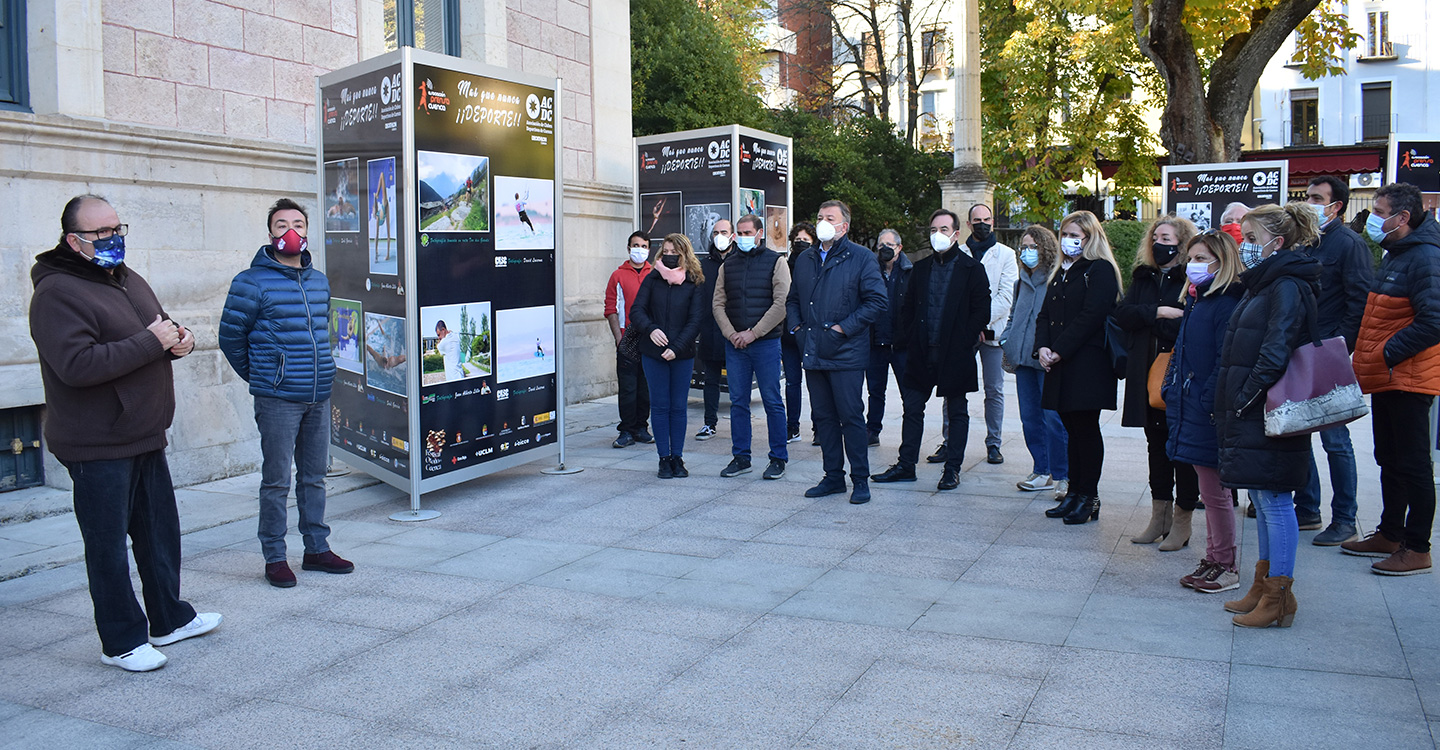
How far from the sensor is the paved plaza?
386 centimetres

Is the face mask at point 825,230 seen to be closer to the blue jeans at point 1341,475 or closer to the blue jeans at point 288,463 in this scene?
the blue jeans at point 1341,475

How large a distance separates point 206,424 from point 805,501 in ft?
14.6

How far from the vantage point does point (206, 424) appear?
823cm

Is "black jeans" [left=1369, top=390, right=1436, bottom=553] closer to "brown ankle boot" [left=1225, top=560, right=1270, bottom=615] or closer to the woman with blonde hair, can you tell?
"brown ankle boot" [left=1225, top=560, right=1270, bottom=615]

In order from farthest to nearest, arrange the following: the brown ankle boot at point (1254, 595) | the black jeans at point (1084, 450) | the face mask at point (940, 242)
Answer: the face mask at point (940, 242) → the black jeans at point (1084, 450) → the brown ankle boot at point (1254, 595)

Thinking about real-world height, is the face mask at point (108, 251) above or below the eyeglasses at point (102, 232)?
below

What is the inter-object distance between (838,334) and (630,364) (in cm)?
298

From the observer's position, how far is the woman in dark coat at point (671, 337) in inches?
331

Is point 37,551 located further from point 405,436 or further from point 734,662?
point 734,662

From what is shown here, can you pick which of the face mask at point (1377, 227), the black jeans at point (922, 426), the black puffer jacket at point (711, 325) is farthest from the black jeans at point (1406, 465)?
the black puffer jacket at point (711, 325)

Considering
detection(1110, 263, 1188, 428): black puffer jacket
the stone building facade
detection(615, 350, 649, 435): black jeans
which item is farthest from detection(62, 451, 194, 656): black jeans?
detection(615, 350, 649, 435): black jeans

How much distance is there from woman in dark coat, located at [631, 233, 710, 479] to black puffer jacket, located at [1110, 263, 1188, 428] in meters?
3.23

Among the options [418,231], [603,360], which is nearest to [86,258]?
[418,231]

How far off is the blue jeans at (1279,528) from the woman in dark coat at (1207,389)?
372 millimetres
